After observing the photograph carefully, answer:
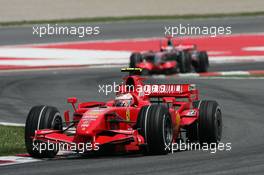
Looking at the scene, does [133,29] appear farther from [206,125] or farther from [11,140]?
[206,125]

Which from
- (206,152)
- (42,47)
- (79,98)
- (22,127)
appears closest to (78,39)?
(42,47)

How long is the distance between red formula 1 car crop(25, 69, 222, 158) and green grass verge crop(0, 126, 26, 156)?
85 cm

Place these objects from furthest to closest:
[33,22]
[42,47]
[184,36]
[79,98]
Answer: [33,22] → [184,36] → [42,47] → [79,98]

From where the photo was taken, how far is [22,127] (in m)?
17.2

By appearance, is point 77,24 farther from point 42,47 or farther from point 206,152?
point 206,152

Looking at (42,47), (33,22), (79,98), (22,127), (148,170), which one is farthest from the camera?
(33,22)

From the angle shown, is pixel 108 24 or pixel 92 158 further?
pixel 108 24

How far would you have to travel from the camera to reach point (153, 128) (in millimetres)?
13164

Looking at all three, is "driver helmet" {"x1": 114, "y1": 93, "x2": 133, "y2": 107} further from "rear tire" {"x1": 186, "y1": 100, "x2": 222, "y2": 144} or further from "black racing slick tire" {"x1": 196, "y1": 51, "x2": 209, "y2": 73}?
"black racing slick tire" {"x1": 196, "y1": 51, "x2": 209, "y2": 73}

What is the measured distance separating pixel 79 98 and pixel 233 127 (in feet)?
20.9

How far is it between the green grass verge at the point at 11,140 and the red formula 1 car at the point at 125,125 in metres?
0.85

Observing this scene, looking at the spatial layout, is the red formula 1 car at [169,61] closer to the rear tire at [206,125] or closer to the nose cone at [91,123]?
the rear tire at [206,125]

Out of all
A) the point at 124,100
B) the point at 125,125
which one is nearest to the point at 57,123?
the point at 125,125

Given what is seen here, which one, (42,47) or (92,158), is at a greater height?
(42,47)
